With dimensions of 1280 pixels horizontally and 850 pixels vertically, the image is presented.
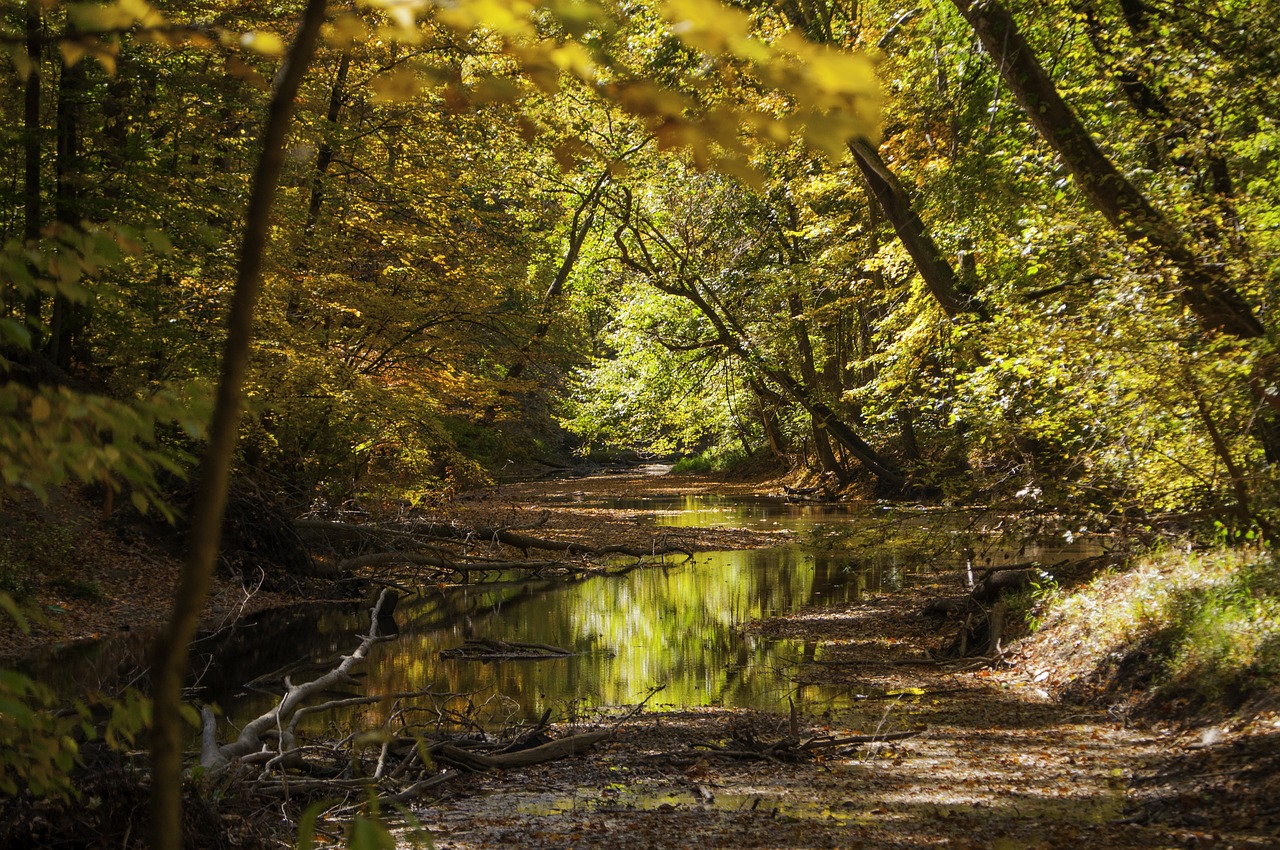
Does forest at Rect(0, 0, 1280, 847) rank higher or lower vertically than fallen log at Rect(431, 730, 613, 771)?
higher

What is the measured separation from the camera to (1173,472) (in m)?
9.09

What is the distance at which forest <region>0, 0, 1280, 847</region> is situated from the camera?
1827 mm

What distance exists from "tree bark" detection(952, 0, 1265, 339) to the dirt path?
3.41m

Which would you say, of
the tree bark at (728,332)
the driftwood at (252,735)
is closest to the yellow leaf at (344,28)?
the driftwood at (252,735)

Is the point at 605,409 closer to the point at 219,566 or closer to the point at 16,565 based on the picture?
the point at 219,566

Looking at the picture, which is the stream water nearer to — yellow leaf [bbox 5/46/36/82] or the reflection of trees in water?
the reflection of trees in water

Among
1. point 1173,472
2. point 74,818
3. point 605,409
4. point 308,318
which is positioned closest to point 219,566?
point 308,318

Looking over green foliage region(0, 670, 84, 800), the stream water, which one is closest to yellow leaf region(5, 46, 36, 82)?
green foliage region(0, 670, 84, 800)

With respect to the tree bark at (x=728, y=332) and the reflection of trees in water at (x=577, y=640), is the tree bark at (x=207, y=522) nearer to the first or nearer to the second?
the reflection of trees in water at (x=577, y=640)

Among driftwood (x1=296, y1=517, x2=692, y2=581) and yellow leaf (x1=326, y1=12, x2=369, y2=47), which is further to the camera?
driftwood (x1=296, y1=517, x2=692, y2=581)

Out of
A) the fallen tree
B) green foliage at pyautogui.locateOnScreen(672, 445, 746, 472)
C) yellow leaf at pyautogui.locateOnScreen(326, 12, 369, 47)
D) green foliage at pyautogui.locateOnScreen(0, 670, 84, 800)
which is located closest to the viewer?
yellow leaf at pyautogui.locateOnScreen(326, 12, 369, 47)

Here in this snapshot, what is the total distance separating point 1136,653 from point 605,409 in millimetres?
23400

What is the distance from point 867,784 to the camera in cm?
679

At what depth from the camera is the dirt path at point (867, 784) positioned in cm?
557
